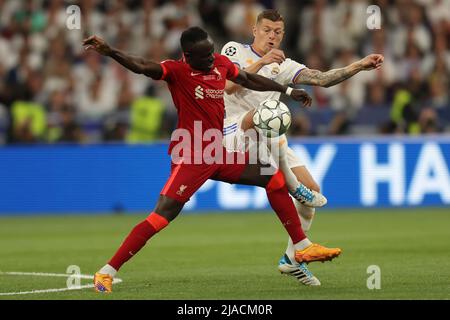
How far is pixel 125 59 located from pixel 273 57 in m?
1.64

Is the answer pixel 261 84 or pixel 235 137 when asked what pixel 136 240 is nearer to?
pixel 261 84

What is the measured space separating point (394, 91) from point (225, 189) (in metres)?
3.96

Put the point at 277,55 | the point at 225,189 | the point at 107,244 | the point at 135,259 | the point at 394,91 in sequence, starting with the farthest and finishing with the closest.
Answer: the point at 394,91 < the point at 225,189 < the point at 107,244 < the point at 135,259 < the point at 277,55

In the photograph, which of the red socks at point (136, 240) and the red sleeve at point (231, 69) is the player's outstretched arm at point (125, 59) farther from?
the red socks at point (136, 240)

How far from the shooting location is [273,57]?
10.1m

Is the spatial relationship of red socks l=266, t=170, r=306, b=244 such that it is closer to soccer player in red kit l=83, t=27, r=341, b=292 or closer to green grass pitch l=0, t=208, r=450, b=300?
soccer player in red kit l=83, t=27, r=341, b=292

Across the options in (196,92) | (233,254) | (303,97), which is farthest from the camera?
(233,254)

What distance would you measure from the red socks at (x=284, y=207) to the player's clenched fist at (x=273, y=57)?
106 cm

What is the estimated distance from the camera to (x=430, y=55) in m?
21.9

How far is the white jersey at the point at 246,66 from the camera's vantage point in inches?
425

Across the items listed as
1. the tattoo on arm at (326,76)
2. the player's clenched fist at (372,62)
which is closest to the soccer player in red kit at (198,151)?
the tattoo on arm at (326,76)

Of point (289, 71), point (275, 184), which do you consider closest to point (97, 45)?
point (275, 184)
